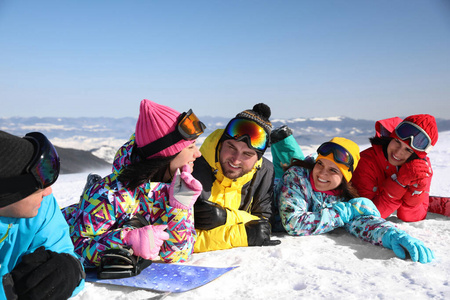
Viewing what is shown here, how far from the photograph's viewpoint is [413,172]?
3.63m

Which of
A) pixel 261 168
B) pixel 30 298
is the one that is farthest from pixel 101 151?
pixel 30 298

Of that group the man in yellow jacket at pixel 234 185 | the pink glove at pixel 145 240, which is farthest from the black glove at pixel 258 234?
the pink glove at pixel 145 240

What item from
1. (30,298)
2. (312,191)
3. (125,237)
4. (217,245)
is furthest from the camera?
(312,191)

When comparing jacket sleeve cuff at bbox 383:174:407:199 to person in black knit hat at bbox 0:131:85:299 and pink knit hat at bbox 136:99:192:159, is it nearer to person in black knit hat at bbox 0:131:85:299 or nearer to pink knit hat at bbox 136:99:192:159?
pink knit hat at bbox 136:99:192:159

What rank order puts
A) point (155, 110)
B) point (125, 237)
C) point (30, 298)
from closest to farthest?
point (30, 298)
point (125, 237)
point (155, 110)

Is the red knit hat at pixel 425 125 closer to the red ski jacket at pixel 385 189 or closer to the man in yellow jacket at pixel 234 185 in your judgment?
the red ski jacket at pixel 385 189

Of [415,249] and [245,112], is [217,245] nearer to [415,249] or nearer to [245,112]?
[245,112]

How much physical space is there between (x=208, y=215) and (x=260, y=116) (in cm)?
102

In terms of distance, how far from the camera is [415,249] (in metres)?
2.81

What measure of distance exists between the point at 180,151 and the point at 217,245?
35.2 inches

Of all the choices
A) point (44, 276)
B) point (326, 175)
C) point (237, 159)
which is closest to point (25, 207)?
point (44, 276)

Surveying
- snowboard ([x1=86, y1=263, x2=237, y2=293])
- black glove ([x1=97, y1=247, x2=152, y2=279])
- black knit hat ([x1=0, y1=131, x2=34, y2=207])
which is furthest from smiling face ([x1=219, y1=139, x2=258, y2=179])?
black knit hat ([x1=0, y1=131, x2=34, y2=207])

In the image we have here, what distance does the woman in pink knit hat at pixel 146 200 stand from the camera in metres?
2.43

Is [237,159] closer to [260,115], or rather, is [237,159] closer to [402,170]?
[260,115]
